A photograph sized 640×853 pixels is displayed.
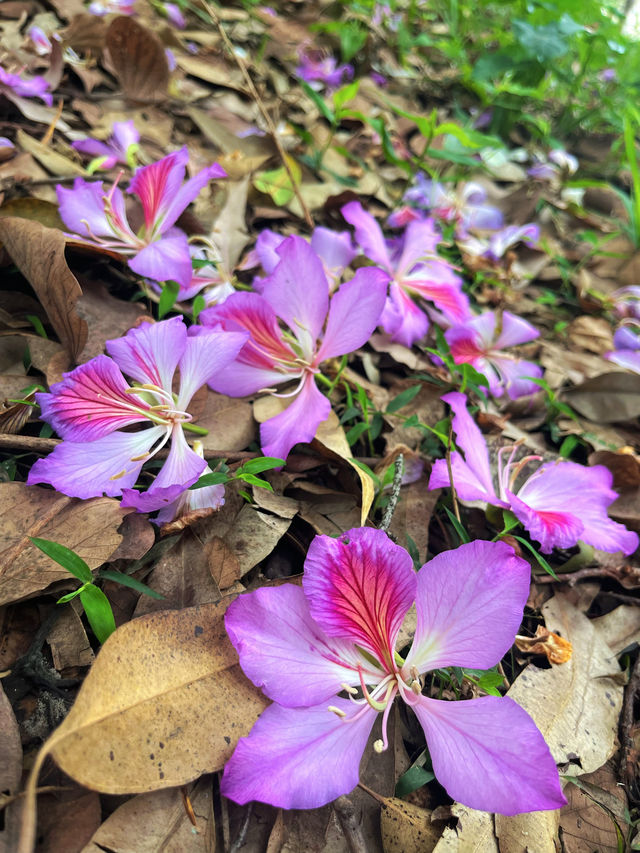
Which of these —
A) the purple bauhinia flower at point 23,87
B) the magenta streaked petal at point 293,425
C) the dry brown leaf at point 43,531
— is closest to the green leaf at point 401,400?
the magenta streaked petal at point 293,425

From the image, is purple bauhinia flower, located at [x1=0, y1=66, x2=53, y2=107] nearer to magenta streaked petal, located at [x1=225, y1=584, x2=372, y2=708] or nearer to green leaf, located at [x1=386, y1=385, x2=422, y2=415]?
green leaf, located at [x1=386, y1=385, x2=422, y2=415]

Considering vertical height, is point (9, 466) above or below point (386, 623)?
below

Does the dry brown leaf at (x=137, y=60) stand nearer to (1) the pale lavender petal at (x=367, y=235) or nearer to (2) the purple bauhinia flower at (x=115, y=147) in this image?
(2) the purple bauhinia flower at (x=115, y=147)

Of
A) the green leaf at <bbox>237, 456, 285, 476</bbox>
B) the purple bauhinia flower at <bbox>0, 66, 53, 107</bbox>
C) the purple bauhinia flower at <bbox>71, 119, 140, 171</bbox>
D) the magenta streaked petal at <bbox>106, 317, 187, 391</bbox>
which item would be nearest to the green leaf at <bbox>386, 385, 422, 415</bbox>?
the green leaf at <bbox>237, 456, 285, 476</bbox>

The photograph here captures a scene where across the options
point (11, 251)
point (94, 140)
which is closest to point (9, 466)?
point (11, 251)

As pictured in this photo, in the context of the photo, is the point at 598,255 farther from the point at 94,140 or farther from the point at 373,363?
the point at 94,140
